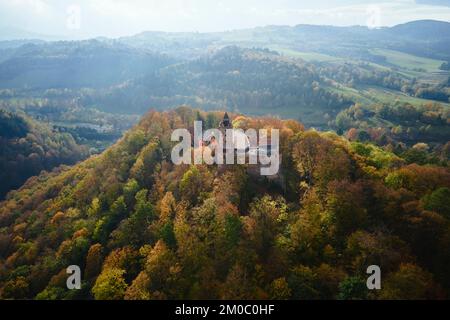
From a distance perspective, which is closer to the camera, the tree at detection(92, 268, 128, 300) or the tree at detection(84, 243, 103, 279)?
the tree at detection(92, 268, 128, 300)

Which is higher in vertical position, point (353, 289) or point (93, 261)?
point (353, 289)

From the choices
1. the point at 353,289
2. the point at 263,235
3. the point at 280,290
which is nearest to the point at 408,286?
the point at 353,289

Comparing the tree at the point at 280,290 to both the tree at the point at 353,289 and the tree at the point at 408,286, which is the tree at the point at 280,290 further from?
the tree at the point at 408,286

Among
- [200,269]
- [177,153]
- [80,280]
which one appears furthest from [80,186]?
[200,269]

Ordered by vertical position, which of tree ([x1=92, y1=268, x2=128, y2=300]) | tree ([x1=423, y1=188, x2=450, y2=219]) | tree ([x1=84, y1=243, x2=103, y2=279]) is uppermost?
tree ([x1=423, y1=188, x2=450, y2=219])

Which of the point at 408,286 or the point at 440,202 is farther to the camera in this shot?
the point at 440,202

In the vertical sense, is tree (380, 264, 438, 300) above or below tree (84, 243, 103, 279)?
above

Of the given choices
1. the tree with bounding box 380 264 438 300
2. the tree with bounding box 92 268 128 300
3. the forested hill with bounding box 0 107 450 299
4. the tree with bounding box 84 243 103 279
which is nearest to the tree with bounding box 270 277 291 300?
the forested hill with bounding box 0 107 450 299

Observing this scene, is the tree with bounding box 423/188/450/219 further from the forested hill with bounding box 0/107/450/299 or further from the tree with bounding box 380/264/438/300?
the tree with bounding box 380/264/438/300

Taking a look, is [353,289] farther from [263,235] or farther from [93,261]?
[93,261]
